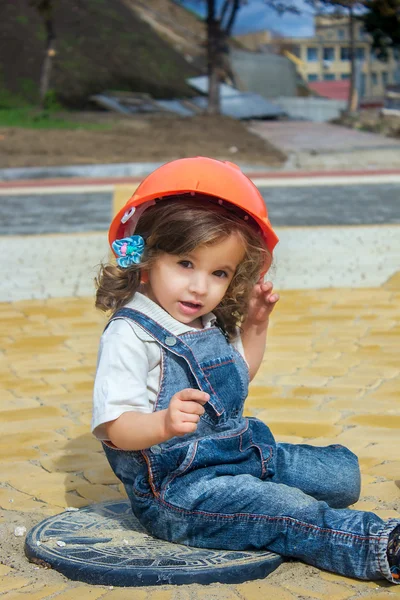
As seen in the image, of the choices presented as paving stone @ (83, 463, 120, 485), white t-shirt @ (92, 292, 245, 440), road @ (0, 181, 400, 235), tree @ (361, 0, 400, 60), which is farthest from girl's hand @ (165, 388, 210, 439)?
tree @ (361, 0, 400, 60)

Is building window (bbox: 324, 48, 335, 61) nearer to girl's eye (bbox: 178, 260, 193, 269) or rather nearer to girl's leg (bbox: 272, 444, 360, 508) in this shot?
girl's leg (bbox: 272, 444, 360, 508)

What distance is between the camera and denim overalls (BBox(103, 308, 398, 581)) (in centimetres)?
238

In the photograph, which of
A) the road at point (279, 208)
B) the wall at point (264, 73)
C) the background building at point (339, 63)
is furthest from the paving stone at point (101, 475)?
the background building at point (339, 63)

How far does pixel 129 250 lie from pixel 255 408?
151 cm

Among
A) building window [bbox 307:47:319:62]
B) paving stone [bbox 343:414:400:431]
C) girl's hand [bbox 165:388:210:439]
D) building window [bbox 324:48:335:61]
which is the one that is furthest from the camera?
building window [bbox 307:47:319:62]

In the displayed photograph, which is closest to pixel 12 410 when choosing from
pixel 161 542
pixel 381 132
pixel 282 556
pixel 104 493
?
pixel 104 493

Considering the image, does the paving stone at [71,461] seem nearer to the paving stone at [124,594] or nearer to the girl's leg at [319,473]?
the girl's leg at [319,473]

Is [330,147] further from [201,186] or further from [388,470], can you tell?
[201,186]

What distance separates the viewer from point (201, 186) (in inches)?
101

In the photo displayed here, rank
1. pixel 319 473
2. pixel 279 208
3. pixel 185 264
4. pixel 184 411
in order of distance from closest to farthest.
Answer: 1. pixel 184 411
2. pixel 185 264
3. pixel 319 473
4. pixel 279 208

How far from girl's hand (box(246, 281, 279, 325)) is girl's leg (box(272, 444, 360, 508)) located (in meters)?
0.41

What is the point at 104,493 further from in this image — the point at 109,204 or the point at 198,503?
the point at 109,204

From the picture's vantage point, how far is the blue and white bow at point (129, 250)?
2.63 metres

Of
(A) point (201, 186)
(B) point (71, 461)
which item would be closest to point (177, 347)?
(A) point (201, 186)
